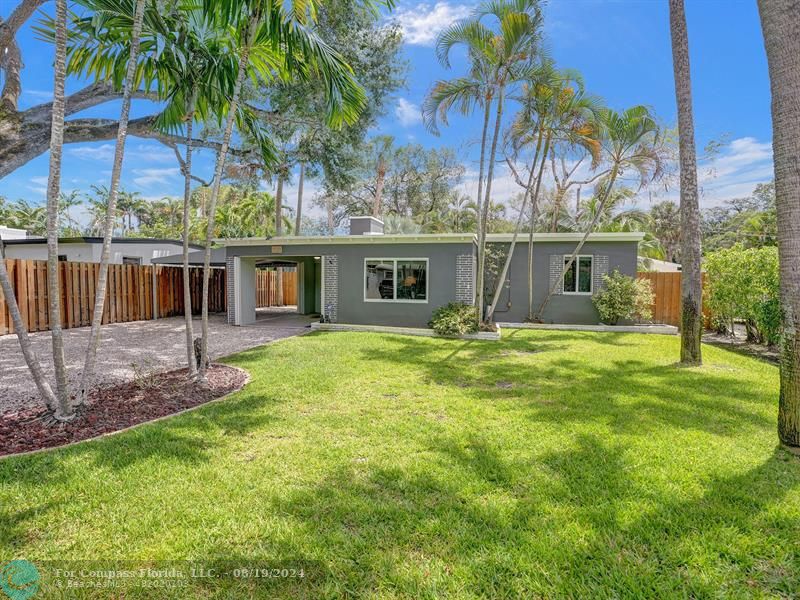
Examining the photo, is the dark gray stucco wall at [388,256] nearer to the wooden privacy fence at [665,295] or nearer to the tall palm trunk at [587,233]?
the tall palm trunk at [587,233]

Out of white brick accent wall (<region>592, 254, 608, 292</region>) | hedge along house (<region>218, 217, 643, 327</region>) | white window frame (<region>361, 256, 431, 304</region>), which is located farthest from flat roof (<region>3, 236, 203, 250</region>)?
white brick accent wall (<region>592, 254, 608, 292</region>)

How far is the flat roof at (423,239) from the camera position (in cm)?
1121

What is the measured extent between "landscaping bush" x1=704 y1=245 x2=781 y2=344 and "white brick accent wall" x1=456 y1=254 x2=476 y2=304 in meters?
6.28

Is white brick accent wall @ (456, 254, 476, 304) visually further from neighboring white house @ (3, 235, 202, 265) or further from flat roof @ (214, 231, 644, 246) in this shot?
neighboring white house @ (3, 235, 202, 265)

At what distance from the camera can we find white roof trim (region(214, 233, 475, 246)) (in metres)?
11.1

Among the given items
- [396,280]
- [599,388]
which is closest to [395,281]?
[396,280]

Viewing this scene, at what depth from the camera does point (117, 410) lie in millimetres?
4461

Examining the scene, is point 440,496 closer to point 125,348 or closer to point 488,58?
point 125,348

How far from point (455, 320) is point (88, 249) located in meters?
14.9

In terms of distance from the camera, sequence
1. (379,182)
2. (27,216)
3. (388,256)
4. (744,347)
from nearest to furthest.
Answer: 1. (744,347)
2. (388,256)
3. (379,182)
4. (27,216)

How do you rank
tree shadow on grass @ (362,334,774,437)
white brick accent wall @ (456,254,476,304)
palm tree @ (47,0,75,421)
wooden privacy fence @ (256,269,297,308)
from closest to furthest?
palm tree @ (47,0,75,421), tree shadow on grass @ (362,334,774,437), white brick accent wall @ (456,254,476,304), wooden privacy fence @ (256,269,297,308)

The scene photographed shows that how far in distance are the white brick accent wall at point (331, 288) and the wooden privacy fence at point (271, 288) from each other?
28.7ft

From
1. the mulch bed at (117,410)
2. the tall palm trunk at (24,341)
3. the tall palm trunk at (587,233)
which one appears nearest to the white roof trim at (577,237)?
the tall palm trunk at (587,233)

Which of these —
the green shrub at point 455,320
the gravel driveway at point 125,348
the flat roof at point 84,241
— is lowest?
the gravel driveway at point 125,348
